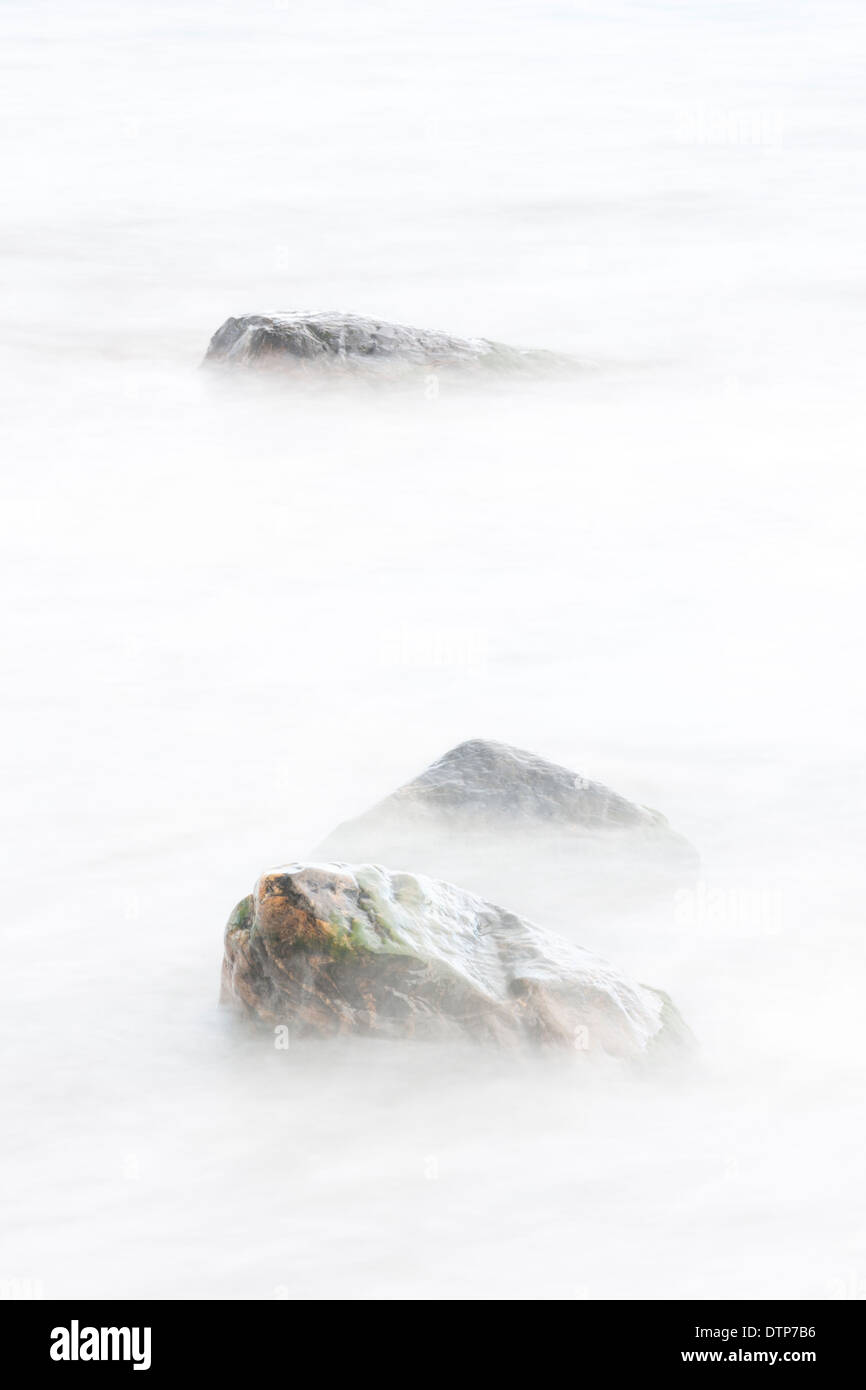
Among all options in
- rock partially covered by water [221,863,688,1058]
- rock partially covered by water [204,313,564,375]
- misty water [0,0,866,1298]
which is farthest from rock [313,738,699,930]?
rock partially covered by water [204,313,564,375]

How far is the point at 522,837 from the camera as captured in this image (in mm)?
5035

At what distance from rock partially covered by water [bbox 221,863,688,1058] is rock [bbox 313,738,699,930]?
2.57 ft

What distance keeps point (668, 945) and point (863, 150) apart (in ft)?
48.0

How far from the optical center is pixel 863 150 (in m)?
17.4

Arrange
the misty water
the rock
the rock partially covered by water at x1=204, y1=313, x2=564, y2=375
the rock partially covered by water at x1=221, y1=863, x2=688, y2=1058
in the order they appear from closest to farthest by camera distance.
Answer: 1. the misty water
2. the rock partially covered by water at x1=221, y1=863, x2=688, y2=1058
3. the rock
4. the rock partially covered by water at x1=204, y1=313, x2=564, y2=375

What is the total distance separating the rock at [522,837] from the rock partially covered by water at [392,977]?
0.78 meters

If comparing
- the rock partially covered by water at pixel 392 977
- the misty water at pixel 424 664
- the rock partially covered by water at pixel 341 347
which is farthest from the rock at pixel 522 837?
the rock partially covered by water at pixel 341 347

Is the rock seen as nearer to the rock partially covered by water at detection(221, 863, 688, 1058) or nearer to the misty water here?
the misty water

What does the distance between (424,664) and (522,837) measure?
6.20 feet

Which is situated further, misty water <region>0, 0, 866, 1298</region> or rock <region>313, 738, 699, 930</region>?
rock <region>313, 738, 699, 930</region>

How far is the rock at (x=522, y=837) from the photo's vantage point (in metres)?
4.91

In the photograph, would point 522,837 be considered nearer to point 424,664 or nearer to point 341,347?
point 424,664

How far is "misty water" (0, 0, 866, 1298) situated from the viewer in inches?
144

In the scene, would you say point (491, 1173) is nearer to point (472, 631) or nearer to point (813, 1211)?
point (813, 1211)
